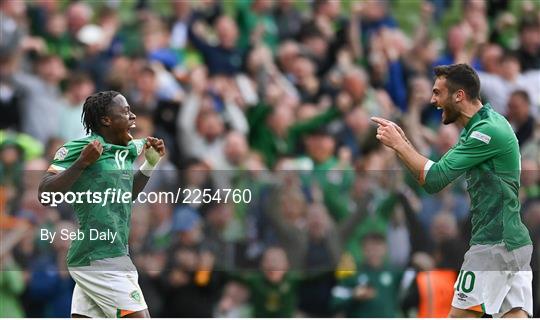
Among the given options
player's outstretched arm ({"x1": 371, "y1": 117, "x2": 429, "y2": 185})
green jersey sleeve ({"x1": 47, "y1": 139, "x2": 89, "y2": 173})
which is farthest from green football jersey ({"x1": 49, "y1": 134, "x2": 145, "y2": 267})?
player's outstretched arm ({"x1": 371, "y1": 117, "x2": 429, "y2": 185})

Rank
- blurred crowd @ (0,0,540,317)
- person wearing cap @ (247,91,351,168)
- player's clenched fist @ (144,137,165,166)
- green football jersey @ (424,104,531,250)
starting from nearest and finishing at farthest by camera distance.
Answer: green football jersey @ (424,104,531,250) → player's clenched fist @ (144,137,165,166) → blurred crowd @ (0,0,540,317) → person wearing cap @ (247,91,351,168)

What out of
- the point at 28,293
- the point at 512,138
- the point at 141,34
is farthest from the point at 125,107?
the point at 141,34

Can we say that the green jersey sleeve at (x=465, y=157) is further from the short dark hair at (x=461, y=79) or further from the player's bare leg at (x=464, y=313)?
the player's bare leg at (x=464, y=313)

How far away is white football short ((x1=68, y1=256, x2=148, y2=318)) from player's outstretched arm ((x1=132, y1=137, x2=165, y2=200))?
44cm

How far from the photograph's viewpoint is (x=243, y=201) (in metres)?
9.43

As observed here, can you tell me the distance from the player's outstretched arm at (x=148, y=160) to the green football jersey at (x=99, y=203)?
0.44 feet

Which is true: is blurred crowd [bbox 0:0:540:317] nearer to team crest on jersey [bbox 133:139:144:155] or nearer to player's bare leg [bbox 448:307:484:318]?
team crest on jersey [bbox 133:139:144:155]

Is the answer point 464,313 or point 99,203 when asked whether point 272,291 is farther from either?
point 99,203

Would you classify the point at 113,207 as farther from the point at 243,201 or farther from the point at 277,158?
the point at 277,158

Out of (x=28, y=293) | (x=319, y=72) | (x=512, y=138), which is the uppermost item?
(x=319, y=72)

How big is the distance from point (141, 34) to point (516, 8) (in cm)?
391

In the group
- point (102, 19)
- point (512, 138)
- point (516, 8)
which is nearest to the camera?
point (512, 138)

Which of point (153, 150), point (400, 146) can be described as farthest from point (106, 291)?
point (400, 146)

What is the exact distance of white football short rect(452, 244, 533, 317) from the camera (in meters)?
7.51
